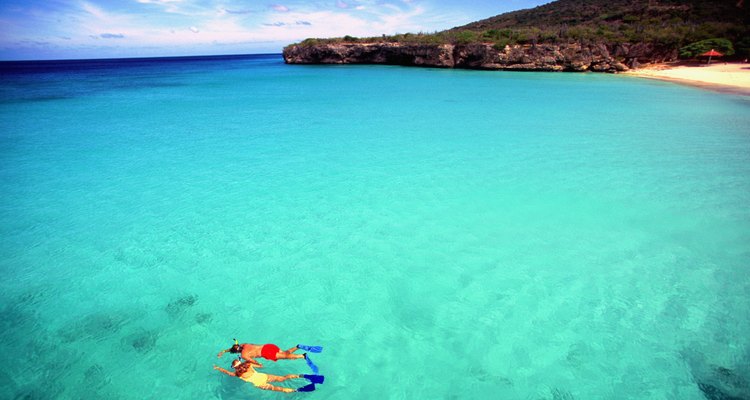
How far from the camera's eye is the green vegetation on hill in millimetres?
48406

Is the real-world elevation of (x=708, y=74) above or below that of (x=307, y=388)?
above

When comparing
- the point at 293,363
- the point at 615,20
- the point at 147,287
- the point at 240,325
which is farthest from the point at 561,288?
the point at 615,20

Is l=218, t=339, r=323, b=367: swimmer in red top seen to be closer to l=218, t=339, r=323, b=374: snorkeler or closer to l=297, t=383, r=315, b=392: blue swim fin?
l=218, t=339, r=323, b=374: snorkeler

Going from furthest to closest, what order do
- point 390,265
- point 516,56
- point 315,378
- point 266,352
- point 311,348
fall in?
point 516,56
point 390,265
point 311,348
point 266,352
point 315,378

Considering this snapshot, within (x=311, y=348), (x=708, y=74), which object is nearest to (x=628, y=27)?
(x=708, y=74)

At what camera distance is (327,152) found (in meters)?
16.2

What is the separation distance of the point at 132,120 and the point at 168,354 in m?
23.6

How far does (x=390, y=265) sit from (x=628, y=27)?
7513 cm

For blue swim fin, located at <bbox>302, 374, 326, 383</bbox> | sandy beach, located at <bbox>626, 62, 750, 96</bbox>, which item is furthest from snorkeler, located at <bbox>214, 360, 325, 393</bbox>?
sandy beach, located at <bbox>626, 62, 750, 96</bbox>

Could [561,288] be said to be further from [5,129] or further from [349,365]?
[5,129]

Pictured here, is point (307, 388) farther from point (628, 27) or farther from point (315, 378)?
point (628, 27)

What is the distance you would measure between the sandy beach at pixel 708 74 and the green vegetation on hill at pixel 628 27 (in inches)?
184

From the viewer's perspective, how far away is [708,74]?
125 feet

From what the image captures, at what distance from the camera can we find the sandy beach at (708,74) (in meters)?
32.1
